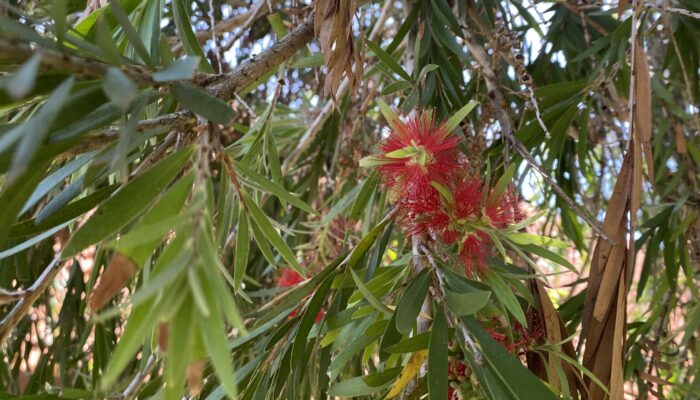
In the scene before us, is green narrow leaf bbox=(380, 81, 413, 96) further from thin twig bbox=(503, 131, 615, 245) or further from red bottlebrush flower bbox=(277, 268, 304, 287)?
red bottlebrush flower bbox=(277, 268, 304, 287)

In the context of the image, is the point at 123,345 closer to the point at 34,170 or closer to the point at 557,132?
the point at 34,170

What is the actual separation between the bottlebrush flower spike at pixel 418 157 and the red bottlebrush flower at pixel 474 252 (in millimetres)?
49

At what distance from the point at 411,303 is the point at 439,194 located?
0.09 metres

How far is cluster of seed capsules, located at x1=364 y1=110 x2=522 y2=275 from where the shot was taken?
0.47 metres

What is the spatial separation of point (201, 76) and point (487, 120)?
0.48m

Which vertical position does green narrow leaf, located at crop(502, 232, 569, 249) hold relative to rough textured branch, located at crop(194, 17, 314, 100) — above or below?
below

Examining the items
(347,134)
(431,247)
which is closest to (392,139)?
(431,247)

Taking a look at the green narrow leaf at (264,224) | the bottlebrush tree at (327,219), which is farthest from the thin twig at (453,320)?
the green narrow leaf at (264,224)

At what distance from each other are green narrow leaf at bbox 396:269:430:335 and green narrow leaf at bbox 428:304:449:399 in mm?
16

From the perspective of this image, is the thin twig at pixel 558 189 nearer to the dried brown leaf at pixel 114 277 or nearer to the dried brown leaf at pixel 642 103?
the dried brown leaf at pixel 642 103

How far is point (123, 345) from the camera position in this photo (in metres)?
0.26

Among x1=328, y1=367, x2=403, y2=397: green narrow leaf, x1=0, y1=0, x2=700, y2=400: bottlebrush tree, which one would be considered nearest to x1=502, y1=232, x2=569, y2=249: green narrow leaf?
x1=0, y1=0, x2=700, y2=400: bottlebrush tree

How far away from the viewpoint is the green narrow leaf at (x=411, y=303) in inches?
15.8

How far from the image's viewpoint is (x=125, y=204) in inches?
12.9
